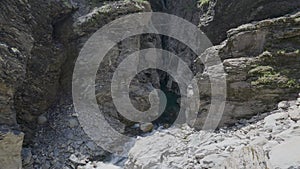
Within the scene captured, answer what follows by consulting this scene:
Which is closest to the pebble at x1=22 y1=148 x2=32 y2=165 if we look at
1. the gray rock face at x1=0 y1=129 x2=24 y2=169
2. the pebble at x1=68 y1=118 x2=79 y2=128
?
the gray rock face at x1=0 y1=129 x2=24 y2=169

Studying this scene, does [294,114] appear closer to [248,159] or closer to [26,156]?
[248,159]

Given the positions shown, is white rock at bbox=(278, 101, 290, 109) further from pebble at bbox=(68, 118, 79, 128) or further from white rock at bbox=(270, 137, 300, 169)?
pebble at bbox=(68, 118, 79, 128)

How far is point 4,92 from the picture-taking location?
21.8ft

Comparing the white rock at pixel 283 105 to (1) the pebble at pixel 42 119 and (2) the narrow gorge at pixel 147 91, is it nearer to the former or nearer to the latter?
(2) the narrow gorge at pixel 147 91

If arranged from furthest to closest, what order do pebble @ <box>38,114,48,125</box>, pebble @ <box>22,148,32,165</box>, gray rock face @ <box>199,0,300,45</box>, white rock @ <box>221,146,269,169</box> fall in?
1. pebble @ <box>38,114,48,125</box>
2. gray rock face @ <box>199,0,300,45</box>
3. pebble @ <box>22,148,32,165</box>
4. white rock @ <box>221,146,269,169</box>

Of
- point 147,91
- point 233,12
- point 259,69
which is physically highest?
point 233,12

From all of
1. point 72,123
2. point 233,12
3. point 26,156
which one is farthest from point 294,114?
point 26,156

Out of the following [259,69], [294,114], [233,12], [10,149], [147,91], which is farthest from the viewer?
[233,12]

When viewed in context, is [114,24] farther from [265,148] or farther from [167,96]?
[265,148]

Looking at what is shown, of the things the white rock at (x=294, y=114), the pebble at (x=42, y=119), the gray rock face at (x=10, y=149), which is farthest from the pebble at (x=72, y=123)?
the white rock at (x=294, y=114)

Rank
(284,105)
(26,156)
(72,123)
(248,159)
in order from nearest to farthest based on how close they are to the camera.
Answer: (248,159), (284,105), (26,156), (72,123)

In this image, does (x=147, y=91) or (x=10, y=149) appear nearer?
(x=10, y=149)

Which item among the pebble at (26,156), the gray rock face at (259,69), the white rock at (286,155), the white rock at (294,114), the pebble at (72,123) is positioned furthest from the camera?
the pebble at (72,123)

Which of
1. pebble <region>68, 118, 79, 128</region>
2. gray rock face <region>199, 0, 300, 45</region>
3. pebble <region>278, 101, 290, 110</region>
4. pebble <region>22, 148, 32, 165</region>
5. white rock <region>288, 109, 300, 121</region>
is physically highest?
gray rock face <region>199, 0, 300, 45</region>
